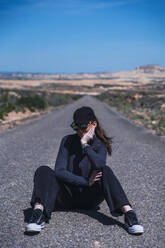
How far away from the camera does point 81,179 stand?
4.37m

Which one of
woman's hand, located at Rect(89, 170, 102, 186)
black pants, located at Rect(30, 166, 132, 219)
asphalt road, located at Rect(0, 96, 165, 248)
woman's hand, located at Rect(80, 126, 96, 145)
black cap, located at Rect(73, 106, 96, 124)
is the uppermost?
black cap, located at Rect(73, 106, 96, 124)

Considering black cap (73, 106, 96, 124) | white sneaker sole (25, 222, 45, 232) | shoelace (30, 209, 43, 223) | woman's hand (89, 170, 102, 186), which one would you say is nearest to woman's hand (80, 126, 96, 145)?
black cap (73, 106, 96, 124)

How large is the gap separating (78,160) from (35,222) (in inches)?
35.7

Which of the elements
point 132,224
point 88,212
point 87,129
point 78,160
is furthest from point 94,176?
point 88,212

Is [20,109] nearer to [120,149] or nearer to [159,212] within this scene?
[120,149]

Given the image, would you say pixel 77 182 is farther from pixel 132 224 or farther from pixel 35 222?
pixel 132 224

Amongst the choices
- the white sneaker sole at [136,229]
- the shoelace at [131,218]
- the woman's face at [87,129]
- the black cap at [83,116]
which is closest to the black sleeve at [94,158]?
the woman's face at [87,129]

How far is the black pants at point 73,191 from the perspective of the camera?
423 centimetres

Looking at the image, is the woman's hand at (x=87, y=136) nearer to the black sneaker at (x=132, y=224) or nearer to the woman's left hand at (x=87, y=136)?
the woman's left hand at (x=87, y=136)

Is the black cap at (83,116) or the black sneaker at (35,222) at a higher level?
the black cap at (83,116)

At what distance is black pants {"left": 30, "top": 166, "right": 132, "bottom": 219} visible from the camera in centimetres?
423

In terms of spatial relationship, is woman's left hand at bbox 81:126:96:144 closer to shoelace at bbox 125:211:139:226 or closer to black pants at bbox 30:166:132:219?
black pants at bbox 30:166:132:219

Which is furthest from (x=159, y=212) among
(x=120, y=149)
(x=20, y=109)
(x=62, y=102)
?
(x=62, y=102)

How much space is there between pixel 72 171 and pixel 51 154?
5.73 metres
